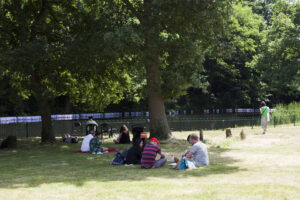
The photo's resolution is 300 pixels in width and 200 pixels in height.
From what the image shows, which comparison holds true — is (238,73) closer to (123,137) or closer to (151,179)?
(123,137)

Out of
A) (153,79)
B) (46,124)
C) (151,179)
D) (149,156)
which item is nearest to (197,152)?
(149,156)

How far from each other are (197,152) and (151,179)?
2.73 m

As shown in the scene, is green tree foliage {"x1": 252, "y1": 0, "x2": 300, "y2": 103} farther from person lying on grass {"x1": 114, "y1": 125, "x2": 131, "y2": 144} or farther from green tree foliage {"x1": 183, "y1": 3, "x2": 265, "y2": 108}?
person lying on grass {"x1": 114, "y1": 125, "x2": 131, "y2": 144}

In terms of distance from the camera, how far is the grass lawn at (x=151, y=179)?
847cm

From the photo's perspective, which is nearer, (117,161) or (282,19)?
(117,161)

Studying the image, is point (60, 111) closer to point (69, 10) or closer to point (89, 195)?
point (69, 10)

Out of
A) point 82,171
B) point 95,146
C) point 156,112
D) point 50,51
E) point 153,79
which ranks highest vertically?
point 50,51

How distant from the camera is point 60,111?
4309 cm

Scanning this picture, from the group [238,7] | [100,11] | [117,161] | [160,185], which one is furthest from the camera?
[238,7]

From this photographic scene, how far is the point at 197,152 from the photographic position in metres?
12.8

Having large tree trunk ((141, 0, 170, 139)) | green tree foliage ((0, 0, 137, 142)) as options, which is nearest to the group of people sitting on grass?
large tree trunk ((141, 0, 170, 139))

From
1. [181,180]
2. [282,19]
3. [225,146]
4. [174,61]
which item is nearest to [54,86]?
[174,61]

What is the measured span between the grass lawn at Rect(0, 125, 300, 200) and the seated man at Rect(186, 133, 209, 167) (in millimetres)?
326

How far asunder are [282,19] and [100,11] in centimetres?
2503
